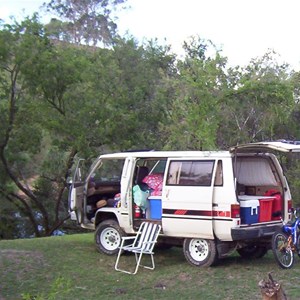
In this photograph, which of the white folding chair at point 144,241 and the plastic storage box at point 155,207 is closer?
the white folding chair at point 144,241

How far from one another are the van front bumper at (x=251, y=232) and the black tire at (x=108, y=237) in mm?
2273

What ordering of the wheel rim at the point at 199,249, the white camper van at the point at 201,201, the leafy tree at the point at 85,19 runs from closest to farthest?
the white camper van at the point at 201,201, the wheel rim at the point at 199,249, the leafy tree at the point at 85,19

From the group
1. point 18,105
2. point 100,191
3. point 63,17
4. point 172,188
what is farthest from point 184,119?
point 63,17

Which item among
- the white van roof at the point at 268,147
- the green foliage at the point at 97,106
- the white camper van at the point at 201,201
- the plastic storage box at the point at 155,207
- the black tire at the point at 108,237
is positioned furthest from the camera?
the green foliage at the point at 97,106

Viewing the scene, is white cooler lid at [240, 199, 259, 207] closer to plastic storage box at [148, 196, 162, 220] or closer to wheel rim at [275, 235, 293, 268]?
wheel rim at [275, 235, 293, 268]

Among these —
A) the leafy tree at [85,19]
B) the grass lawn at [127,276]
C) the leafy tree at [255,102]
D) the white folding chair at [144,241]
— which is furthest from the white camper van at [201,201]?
the leafy tree at [85,19]

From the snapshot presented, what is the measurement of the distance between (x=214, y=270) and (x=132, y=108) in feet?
38.3

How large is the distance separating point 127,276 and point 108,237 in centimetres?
162

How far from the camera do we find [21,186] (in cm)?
1991

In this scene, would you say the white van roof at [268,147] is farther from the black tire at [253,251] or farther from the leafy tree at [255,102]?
the leafy tree at [255,102]

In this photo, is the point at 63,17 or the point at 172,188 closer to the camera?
the point at 172,188

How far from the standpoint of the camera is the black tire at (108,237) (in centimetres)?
978

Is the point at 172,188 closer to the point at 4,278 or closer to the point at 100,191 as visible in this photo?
the point at 100,191

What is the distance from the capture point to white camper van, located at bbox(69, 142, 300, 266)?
8484 millimetres
